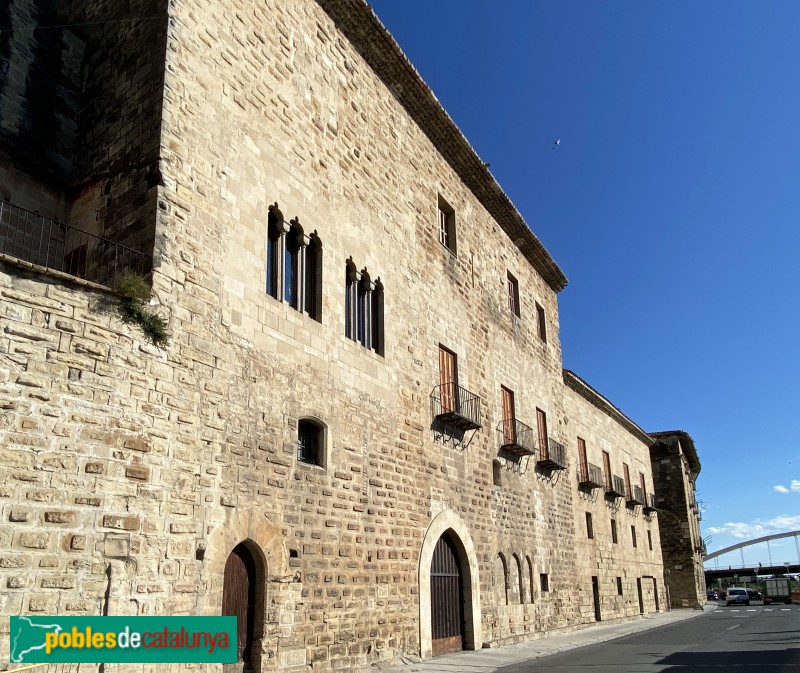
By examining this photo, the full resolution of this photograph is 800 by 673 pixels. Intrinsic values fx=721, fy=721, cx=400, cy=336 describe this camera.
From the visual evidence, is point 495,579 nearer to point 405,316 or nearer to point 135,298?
point 405,316

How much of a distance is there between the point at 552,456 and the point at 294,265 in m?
11.8

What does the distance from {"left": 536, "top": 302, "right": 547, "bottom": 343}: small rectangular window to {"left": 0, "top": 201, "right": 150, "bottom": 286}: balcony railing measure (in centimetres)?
1517

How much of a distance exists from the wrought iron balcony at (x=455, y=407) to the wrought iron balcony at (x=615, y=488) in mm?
12805

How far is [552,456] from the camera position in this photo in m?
19.8

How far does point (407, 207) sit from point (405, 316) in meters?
2.27

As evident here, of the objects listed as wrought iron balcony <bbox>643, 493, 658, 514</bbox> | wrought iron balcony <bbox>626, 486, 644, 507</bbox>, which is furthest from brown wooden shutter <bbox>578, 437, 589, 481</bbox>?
wrought iron balcony <bbox>643, 493, 658, 514</bbox>

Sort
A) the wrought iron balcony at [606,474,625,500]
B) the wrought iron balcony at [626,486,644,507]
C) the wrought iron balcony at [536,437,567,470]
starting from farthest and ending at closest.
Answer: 1. the wrought iron balcony at [626,486,644,507]
2. the wrought iron balcony at [606,474,625,500]
3. the wrought iron balcony at [536,437,567,470]

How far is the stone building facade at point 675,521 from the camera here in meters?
40.4

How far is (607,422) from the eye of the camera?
97.1 feet

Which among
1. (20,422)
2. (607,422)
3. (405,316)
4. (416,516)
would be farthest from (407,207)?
(607,422)

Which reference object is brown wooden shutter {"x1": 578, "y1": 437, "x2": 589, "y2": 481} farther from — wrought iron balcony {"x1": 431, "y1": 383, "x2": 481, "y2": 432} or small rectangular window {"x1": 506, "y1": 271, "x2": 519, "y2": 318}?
wrought iron balcony {"x1": 431, "y1": 383, "x2": 481, "y2": 432}

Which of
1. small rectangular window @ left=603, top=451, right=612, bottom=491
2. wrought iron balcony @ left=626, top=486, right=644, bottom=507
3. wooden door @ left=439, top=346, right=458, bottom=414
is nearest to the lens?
wooden door @ left=439, top=346, right=458, bottom=414

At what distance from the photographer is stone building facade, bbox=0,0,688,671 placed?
673 centimetres

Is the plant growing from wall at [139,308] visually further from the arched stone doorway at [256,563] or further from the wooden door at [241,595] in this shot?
the wooden door at [241,595]
